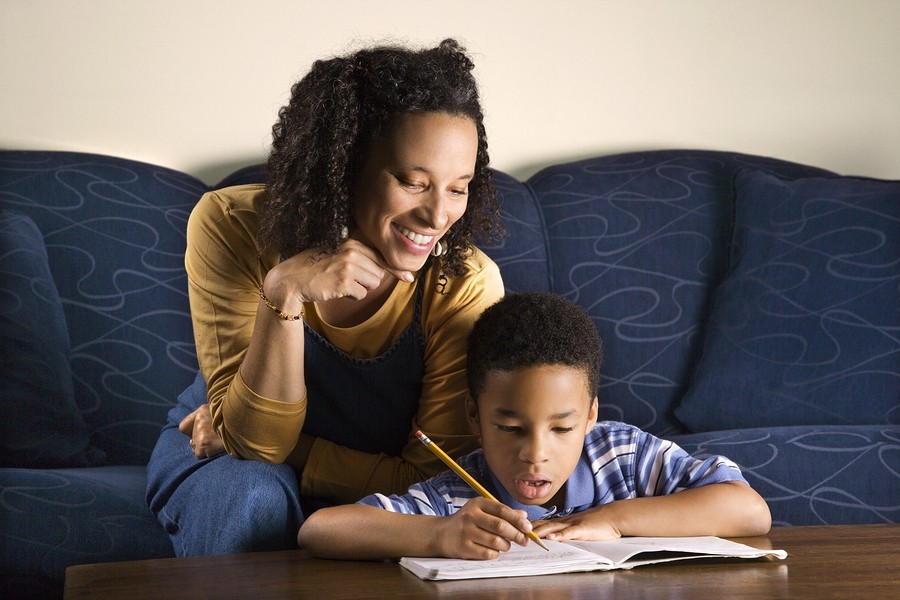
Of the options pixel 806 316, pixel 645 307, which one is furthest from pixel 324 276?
pixel 806 316

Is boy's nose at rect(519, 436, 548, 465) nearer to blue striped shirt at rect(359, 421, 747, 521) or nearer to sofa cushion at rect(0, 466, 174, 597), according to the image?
blue striped shirt at rect(359, 421, 747, 521)

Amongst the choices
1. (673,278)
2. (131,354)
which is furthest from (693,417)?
(131,354)

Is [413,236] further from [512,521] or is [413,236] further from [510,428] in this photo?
Answer: [512,521]

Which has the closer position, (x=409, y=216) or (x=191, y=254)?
(x=409, y=216)

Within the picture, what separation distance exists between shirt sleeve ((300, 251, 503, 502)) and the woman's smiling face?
116 mm

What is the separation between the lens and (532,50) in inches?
92.7

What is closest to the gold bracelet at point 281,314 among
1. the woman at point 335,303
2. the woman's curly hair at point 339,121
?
the woman at point 335,303

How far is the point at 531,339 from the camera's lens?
1.32 m

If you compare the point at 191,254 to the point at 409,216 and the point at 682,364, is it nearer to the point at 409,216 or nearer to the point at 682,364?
the point at 409,216

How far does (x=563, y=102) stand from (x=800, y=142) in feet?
2.07

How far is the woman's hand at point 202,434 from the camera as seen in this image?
143cm

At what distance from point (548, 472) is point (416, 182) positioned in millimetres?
444

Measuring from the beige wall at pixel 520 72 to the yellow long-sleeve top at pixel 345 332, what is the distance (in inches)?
29.0

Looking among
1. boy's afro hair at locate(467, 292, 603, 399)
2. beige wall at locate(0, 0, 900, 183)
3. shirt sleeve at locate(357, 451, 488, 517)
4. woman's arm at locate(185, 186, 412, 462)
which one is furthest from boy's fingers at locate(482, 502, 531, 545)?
beige wall at locate(0, 0, 900, 183)
